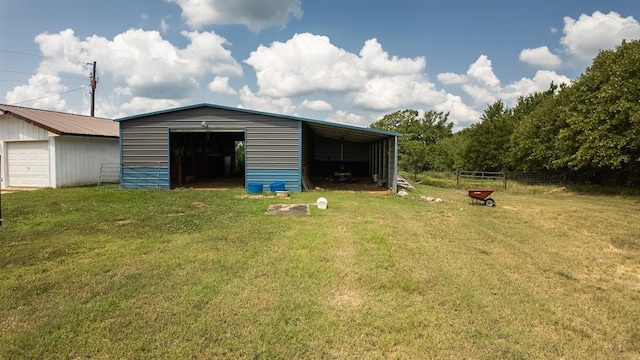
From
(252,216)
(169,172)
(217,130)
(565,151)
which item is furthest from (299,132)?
(565,151)

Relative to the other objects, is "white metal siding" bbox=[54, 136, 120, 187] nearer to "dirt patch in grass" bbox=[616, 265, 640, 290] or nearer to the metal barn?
the metal barn

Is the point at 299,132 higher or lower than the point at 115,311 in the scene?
higher

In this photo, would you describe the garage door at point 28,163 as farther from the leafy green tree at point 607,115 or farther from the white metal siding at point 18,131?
the leafy green tree at point 607,115

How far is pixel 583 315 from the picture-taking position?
4.12m

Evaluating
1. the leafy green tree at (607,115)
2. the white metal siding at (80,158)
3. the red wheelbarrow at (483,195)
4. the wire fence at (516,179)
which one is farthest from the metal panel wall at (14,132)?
the leafy green tree at (607,115)

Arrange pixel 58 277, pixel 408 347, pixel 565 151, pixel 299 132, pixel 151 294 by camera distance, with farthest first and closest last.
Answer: pixel 565 151
pixel 299 132
pixel 58 277
pixel 151 294
pixel 408 347

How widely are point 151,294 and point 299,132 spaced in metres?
11.6

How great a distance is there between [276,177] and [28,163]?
10.6 metres

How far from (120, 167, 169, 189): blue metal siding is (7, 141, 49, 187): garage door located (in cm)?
335

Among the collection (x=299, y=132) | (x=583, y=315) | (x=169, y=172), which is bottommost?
(x=583, y=315)

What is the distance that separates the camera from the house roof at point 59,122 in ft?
51.4

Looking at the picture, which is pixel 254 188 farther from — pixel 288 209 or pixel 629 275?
pixel 629 275

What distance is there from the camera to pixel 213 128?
1563cm

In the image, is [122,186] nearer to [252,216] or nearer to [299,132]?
[299,132]
